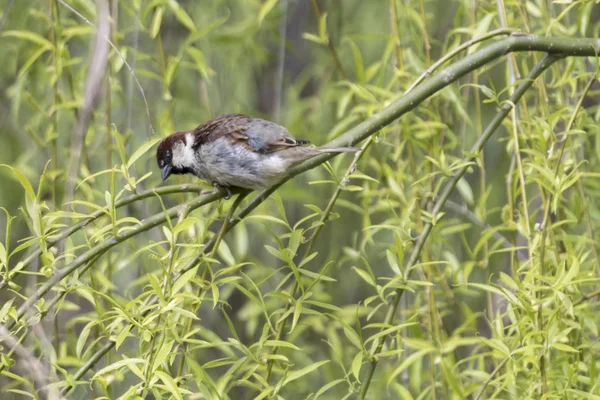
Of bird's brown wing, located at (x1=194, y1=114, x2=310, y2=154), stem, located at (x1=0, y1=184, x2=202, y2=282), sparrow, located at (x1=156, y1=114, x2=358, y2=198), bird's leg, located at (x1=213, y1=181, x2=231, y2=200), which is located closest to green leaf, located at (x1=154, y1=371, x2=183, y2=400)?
stem, located at (x1=0, y1=184, x2=202, y2=282)

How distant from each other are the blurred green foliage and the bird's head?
0.10 m

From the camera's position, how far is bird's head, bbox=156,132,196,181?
2.29 metres

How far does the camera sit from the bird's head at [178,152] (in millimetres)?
2293

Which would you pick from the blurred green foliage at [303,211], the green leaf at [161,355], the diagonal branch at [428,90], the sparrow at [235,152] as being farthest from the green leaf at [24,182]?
the sparrow at [235,152]

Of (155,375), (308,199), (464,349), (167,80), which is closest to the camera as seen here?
(155,375)

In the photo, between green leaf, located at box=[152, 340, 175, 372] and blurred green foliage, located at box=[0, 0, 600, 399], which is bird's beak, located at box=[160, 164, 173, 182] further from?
green leaf, located at box=[152, 340, 175, 372]

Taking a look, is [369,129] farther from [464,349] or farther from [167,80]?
[464,349]

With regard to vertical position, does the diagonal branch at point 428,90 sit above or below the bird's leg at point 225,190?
above

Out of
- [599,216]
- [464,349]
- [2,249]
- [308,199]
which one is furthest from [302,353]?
[2,249]

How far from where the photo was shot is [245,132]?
2287 millimetres

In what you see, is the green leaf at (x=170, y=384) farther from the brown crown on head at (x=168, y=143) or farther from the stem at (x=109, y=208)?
the brown crown on head at (x=168, y=143)

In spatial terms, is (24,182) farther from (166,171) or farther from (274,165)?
(166,171)

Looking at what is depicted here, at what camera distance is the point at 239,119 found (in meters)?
2.32

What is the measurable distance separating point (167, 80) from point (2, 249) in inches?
→ 31.8
